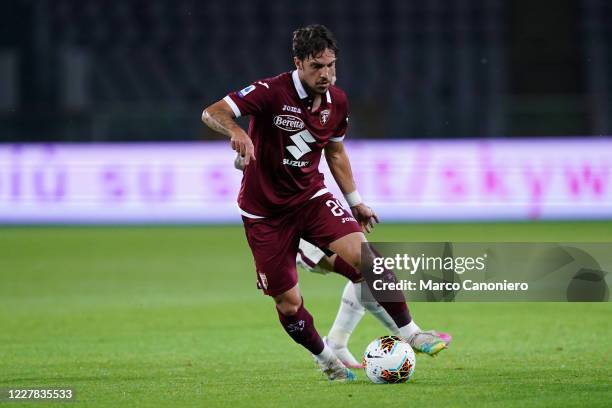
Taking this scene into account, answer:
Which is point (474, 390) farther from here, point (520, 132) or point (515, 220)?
point (520, 132)

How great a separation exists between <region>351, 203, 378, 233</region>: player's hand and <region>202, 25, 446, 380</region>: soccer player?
0.26m

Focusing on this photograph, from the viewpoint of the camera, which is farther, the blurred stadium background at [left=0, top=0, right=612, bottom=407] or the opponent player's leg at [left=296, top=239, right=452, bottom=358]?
the blurred stadium background at [left=0, top=0, right=612, bottom=407]

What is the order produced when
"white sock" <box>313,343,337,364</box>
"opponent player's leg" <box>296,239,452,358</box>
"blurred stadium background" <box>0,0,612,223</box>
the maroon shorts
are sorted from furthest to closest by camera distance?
"blurred stadium background" <box>0,0,612,223</box>
"opponent player's leg" <box>296,239,452,358</box>
"white sock" <box>313,343,337,364</box>
the maroon shorts

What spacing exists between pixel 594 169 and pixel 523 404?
13112 millimetres

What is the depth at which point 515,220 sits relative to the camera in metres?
18.4

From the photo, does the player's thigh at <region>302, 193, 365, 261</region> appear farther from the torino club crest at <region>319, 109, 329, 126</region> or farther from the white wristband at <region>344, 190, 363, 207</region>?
the torino club crest at <region>319, 109, 329, 126</region>

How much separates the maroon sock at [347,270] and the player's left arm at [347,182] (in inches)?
9.8

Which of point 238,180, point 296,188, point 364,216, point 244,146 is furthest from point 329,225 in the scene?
point 238,180

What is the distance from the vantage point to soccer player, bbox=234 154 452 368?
724cm

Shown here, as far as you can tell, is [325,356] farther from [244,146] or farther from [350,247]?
[244,146]

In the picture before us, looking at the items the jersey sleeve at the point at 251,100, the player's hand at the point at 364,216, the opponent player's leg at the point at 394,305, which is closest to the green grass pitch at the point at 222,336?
the opponent player's leg at the point at 394,305

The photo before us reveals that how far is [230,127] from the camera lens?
627 cm

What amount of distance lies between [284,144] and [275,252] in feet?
2.13

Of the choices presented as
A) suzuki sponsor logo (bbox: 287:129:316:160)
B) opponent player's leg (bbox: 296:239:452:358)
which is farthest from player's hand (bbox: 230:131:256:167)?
opponent player's leg (bbox: 296:239:452:358)
